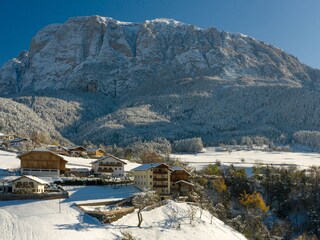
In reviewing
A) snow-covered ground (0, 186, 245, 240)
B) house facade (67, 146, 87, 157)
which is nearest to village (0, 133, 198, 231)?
snow-covered ground (0, 186, 245, 240)

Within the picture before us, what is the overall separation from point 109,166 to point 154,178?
29.8ft

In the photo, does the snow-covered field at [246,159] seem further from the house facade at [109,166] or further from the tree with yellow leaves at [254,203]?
the house facade at [109,166]

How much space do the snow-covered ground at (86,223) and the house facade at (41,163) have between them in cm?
869

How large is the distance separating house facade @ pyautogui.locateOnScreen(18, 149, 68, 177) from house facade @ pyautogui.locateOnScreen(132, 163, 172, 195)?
1028 centimetres

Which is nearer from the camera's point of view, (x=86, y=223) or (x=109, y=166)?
(x=86, y=223)

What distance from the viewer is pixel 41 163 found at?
182ft

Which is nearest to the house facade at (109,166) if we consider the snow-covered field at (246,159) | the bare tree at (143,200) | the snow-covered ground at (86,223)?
the snow-covered ground at (86,223)

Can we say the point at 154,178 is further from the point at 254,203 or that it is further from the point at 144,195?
the point at 254,203

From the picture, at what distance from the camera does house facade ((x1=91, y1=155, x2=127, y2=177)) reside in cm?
5959

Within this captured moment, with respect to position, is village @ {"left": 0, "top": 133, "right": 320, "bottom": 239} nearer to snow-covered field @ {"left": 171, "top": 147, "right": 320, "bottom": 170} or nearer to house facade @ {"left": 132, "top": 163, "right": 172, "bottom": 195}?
house facade @ {"left": 132, "top": 163, "right": 172, "bottom": 195}

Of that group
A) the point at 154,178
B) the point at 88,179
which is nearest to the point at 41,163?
the point at 88,179

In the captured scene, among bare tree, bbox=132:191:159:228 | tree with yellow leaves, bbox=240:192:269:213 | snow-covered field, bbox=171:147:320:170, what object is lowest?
tree with yellow leaves, bbox=240:192:269:213

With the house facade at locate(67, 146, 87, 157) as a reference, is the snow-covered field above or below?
below

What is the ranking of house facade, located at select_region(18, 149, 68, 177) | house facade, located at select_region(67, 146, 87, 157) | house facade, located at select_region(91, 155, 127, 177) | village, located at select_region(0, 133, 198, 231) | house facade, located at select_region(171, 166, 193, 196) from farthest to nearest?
house facade, located at select_region(67, 146, 87, 157) → house facade, located at select_region(91, 155, 127, 177) → house facade, located at select_region(171, 166, 193, 196) → house facade, located at select_region(18, 149, 68, 177) → village, located at select_region(0, 133, 198, 231)
